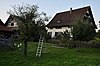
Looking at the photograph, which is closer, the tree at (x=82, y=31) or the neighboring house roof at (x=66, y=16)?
the tree at (x=82, y=31)

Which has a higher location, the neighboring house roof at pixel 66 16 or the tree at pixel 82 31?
the neighboring house roof at pixel 66 16

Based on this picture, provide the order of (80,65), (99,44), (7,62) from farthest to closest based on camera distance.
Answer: (99,44) → (7,62) → (80,65)

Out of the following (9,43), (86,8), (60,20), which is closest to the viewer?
(9,43)

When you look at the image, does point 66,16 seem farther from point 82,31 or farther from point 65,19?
point 82,31

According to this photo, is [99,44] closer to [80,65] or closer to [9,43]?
[9,43]

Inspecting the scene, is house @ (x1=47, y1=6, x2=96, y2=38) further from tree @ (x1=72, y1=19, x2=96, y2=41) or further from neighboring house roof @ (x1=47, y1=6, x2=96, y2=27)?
tree @ (x1=72, y1=19, x2=96, y2=41)

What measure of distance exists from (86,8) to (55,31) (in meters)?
8.85

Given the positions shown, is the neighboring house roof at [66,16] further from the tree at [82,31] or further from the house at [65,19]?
the tree at [82,31]

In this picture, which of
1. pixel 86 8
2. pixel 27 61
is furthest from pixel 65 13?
pixel 27 61

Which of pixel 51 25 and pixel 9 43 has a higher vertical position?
pixel 51 25

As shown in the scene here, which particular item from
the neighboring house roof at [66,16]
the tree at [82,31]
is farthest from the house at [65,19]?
the tree at [82,31]

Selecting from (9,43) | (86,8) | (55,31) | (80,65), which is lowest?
(80,65)

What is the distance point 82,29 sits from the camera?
1076 inches

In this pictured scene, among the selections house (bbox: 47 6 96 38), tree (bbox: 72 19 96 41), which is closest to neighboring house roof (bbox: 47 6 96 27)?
house (bbox: 47 6 96 38)
